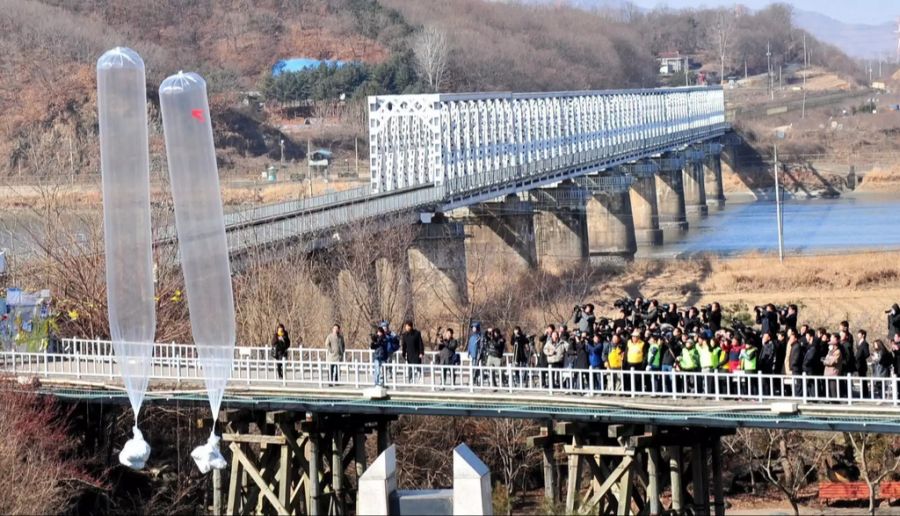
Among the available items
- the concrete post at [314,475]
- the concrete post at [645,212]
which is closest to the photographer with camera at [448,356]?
the concrete post at [314,475]

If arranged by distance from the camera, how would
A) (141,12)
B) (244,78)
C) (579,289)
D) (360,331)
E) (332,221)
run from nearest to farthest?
(360,331) → (332,221) → (579,289) → (244,78) → (141,12)

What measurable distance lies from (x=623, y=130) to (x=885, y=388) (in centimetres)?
8429

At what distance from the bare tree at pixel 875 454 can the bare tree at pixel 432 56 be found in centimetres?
10609

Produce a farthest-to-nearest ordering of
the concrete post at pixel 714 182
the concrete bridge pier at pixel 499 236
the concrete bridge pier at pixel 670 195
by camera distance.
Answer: the concrete post at pixel 714 182, the concrete bridge pier at pixel 670 195, the concrete bridge pier at pixel 499 236

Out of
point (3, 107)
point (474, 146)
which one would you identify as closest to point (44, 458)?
point (474, 146)

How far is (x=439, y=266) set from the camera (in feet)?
197

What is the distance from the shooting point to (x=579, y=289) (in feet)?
215

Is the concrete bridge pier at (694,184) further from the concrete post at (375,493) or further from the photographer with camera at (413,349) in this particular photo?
the concrete post at (375,493)

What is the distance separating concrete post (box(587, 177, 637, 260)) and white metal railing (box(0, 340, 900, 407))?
168ft

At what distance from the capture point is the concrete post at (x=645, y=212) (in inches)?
3703

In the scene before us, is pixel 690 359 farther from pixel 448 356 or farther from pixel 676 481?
pixel 448 356

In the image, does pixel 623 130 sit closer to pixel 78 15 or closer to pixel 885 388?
pixel 78 15

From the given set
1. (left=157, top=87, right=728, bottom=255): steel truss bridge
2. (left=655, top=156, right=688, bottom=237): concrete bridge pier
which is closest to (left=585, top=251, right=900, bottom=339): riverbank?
(left=157, top=87, right=728, bottom=255): steel truss bridge

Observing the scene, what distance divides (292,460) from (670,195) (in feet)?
253
